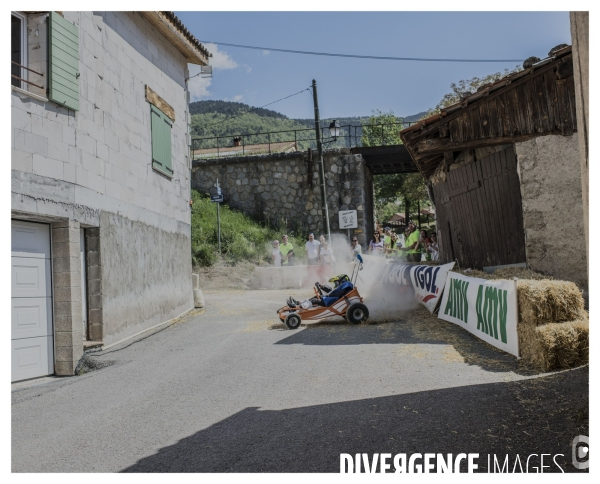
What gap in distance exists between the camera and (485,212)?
12.4 meters

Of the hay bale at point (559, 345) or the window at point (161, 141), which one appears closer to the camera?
the hay bale at point (559, 345)

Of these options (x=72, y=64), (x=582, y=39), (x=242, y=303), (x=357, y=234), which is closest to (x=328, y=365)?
(x=582, y=39)

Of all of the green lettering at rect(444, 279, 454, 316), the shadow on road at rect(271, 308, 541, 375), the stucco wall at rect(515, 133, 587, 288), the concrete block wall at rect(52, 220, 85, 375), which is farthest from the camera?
the green lettering at rect(444, 279, 454, 316)

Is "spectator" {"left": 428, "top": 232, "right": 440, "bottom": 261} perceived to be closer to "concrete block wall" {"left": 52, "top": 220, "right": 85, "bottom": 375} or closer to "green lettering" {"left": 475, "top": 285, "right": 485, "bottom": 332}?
"green lettering" {"left": 475, "top": 285, "right": 485, "bottom": 332}

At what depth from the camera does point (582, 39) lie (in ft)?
13.8

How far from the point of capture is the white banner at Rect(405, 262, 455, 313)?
1146 centimetres

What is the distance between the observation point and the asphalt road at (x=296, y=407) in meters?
4.50

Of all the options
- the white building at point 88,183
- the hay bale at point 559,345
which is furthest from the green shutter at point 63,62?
the hay bale at point 559,345

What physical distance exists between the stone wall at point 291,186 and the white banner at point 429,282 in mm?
12574

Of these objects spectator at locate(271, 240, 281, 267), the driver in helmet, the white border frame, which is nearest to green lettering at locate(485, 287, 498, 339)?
the driver in helmet

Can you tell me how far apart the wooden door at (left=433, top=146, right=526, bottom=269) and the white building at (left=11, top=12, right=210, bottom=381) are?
6.87m

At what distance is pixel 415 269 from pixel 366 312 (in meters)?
2.70

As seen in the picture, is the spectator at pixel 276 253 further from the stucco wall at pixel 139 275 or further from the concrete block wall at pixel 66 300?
the concrete block wall at pixel 66 300

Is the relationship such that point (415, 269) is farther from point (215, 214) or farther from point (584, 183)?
point (215, 214)
